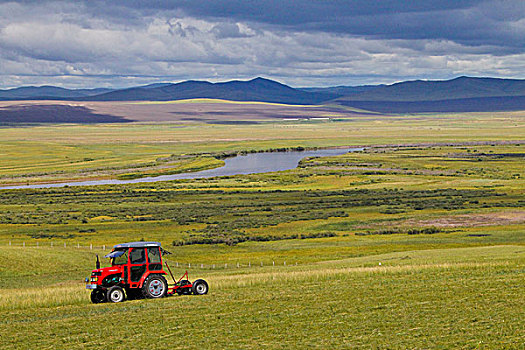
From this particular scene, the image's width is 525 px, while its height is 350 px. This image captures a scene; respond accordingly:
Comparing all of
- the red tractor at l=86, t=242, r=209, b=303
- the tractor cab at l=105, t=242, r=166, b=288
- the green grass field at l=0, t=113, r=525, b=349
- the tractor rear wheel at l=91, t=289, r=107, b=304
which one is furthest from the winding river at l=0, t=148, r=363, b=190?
the tractor cab at l=105, t=242, r=166, b=288

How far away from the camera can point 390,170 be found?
129 meters

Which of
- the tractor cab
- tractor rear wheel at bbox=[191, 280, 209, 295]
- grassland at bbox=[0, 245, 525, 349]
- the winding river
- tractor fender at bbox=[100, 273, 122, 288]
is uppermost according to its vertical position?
the winding river

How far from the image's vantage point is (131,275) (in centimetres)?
2259

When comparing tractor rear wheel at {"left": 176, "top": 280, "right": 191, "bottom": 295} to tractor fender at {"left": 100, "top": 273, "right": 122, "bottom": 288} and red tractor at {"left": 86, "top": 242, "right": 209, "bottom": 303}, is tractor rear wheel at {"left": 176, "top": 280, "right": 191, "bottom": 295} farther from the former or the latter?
tractor fender at {"left": 100, "top": 273, "right": 122, "bottom": 288}

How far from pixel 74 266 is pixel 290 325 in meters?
24.2

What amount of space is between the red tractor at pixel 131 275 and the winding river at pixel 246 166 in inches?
3677

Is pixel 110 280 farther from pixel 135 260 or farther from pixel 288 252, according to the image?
pixel 288 252

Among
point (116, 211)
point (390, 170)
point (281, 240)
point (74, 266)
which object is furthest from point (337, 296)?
point (390, 170)

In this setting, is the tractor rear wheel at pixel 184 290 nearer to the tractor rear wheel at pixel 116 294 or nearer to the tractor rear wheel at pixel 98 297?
the tractor rear wheel at pixel 116 294

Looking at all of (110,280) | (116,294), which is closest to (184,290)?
(116,294)

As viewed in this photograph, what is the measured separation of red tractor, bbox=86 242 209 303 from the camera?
22359 millimetres

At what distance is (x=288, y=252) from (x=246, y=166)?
95116mm

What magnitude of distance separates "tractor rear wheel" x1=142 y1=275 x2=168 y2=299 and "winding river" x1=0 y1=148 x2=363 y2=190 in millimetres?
93603

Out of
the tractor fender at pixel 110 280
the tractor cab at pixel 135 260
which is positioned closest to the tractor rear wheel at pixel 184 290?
the tractor cab at pixel 135 260
